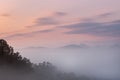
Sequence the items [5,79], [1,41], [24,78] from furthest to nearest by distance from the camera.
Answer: [1,41], [24,78], [5,79]

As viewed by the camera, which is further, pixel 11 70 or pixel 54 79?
pixel 54 79

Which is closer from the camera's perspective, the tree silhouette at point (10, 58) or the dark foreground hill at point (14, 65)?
the dark foreground hill at point (14, 65)

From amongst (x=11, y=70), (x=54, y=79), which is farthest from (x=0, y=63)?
(x=54, y=79)

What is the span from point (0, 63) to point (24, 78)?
6.49m

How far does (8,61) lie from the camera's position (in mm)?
118375

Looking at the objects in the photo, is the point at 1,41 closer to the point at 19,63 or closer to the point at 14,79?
the point at 19,63

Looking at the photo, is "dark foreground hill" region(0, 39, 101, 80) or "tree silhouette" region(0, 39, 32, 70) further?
"tree silhouette" region(0, 39, 32, 70)

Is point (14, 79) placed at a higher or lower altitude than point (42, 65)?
lower

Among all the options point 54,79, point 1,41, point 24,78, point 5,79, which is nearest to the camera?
point 5,79

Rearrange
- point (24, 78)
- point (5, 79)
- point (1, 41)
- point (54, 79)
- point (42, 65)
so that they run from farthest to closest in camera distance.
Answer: point (42, 65) → point (54, 79) → point (1, 41) → point (24, 78) → point (5, 79)

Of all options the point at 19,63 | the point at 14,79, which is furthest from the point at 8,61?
the point at 14,79

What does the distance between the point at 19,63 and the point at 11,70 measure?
26.1 feet

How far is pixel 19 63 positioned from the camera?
121000 millimetres

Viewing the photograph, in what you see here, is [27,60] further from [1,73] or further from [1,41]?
[1,73]
